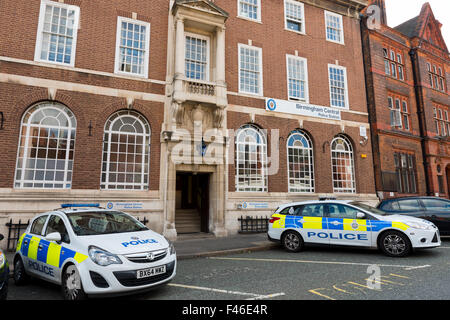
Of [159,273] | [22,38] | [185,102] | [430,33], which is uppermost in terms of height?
[430,33]

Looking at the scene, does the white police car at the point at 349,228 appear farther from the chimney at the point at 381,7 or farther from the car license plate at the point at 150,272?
the chimney at the point at 381,7

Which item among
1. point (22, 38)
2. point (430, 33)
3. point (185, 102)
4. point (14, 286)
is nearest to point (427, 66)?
point (430, 33)

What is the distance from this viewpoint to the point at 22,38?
10461mm

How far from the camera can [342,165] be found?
51.8ft

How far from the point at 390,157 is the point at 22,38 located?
63.3 feet

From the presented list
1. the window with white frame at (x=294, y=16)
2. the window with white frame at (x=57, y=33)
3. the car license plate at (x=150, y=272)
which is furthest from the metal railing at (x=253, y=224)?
the window with white frame at (x=294, y=16)

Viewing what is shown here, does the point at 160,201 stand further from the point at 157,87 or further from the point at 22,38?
the point at 22,38

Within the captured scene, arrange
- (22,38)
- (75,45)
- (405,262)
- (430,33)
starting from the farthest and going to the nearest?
(430,33) < (75,45) < (22,38) < (405,262)

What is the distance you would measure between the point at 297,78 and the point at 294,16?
377 centimetres

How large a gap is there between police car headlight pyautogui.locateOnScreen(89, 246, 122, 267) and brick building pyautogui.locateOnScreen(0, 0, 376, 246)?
6.50 m

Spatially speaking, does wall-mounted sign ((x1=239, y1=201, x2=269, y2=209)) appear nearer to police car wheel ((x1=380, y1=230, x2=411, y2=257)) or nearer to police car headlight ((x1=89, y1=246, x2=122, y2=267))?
police car wheel ((x1=380, y1=230, x2=411, y2=257))

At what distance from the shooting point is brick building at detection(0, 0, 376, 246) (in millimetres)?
10352

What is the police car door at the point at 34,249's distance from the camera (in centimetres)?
538

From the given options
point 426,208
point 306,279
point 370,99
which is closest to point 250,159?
point 426,208
